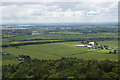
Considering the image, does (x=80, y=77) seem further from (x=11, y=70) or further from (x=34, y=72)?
(x=11, y=70)

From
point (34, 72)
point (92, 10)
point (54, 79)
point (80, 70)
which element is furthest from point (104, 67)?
point (92, 10)

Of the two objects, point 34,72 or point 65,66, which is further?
point 65,66

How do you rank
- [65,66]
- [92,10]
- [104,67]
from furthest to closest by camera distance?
[92,10], [65,66], [104,67]

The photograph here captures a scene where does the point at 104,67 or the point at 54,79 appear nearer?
the point at 54,79

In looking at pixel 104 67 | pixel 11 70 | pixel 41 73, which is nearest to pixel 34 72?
pixel 41 73

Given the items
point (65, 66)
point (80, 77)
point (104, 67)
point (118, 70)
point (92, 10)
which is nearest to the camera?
point (80, 77)

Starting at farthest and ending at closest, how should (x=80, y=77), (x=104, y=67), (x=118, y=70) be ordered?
1. (x=104, y=67)
2. (x=118, y=70)
3. (x=80, y=77)

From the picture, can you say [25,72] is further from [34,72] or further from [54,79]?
[54,79]

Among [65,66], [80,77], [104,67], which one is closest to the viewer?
[80,77]

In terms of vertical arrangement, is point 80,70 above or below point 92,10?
below
